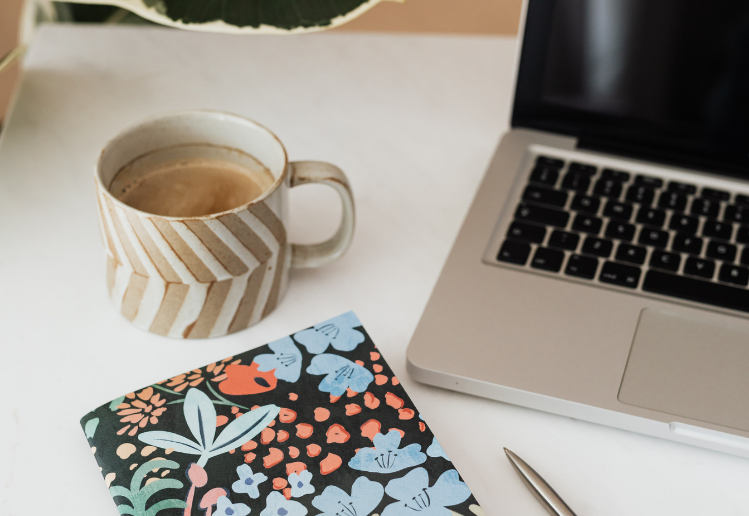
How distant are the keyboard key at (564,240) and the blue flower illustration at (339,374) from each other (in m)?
0.17

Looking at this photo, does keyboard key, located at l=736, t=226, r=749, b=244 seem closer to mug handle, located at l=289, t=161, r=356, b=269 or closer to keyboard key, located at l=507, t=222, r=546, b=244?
keyboard key, located at l=507, t=222, r=546, b=244

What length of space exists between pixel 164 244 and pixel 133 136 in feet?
0.30

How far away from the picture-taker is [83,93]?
634 mm

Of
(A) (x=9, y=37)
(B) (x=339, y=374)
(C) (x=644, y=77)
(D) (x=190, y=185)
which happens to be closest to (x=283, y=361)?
(B) (x=339, y=374)

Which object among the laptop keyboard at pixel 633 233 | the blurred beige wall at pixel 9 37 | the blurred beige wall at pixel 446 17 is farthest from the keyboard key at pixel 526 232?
the blurred beige wall at pixel 446 17

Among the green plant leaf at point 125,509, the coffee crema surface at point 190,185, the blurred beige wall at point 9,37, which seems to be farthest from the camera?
the blurred beige wall at point 9,37

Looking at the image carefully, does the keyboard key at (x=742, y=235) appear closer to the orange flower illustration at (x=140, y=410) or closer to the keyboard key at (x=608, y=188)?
the keyboard key at (x=608, y=188)

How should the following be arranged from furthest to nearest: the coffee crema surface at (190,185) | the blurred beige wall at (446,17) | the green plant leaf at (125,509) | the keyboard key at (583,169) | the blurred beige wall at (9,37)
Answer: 1. the blurred beige wall at (446,17)
2. the blurred beige wall at (9,37)
3. the keyboard key at (583,169)
4. the coffee crema surface at (190,185)
5. the green plant leaf at (125,509)

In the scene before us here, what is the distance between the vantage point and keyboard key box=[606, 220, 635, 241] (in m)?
0.48

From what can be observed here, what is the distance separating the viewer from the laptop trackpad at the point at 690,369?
384 mm

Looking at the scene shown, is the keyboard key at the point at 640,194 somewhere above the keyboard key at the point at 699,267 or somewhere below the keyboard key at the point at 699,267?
above

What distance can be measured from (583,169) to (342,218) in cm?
21

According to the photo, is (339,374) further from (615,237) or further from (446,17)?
(446,17)

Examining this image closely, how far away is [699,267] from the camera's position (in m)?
0.46
